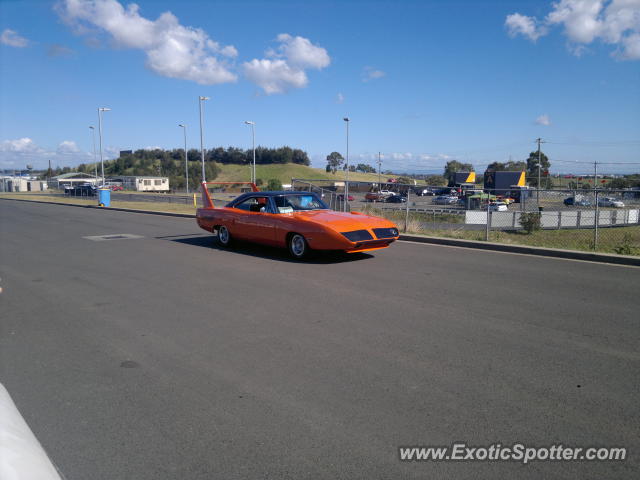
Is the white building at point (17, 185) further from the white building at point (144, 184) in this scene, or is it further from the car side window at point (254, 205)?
the car side window at point (254, 205)

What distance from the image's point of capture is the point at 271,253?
1161cm

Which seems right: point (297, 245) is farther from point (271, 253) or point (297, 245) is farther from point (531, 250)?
point (531, 250)

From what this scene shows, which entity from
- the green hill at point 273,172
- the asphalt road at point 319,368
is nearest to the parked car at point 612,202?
the asphalt road at point 319,368

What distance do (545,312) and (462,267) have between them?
10.4 ft

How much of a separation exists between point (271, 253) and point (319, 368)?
274 inches

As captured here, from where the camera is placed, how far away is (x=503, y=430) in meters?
3.64

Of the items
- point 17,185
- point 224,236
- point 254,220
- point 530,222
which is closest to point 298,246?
point 254,220

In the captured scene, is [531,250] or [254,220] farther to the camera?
[254,220]

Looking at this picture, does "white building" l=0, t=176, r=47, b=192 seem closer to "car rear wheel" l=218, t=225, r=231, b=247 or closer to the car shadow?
the car shadow

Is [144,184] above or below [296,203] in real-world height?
below

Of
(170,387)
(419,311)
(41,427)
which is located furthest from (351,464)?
(419,311)

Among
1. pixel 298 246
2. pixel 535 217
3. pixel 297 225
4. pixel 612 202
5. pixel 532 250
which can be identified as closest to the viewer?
pixel 297 225

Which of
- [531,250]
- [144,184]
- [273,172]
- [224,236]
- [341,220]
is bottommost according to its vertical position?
[531,250]

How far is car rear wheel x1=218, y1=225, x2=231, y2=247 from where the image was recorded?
12422 mm
